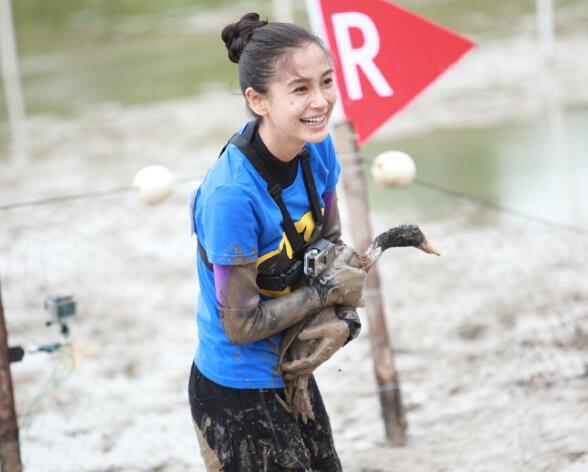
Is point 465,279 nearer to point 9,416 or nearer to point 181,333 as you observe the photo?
point 181,333

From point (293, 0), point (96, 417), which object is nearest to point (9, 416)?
point (96, 417)

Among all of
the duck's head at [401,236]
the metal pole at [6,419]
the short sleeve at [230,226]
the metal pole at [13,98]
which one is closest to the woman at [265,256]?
the short sleeve at [230,226]

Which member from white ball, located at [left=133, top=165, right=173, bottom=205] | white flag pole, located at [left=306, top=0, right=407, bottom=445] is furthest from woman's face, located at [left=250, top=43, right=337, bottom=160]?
white flag pole, located at [left=306, top=0, right=407, bottom=445]

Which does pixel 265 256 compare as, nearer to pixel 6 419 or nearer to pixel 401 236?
pixel 401 236

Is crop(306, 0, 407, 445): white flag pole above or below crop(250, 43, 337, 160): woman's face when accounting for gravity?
below

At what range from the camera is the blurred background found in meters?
4.11

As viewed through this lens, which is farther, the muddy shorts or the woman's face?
the muddy shorts

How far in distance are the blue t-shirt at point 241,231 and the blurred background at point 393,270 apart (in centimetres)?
146

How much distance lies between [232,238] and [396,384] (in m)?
1.93

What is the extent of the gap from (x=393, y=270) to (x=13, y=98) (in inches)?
304

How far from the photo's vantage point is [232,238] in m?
2.24

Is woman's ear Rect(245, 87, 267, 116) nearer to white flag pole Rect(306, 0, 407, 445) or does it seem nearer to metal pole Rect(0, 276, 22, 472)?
Result: metal pole Rect(0, 276, 22, 472)

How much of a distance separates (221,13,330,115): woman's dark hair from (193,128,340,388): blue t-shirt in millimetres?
172

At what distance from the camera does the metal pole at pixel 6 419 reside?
127 inches
